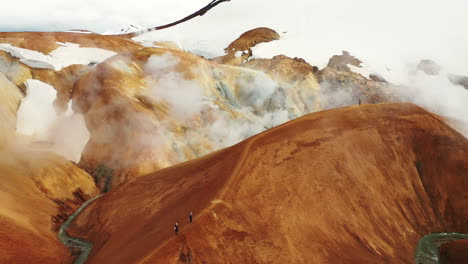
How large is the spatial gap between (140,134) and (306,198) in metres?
34.8

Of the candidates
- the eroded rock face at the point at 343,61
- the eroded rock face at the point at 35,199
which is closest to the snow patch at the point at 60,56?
the eroded rock face at the point at 35,199

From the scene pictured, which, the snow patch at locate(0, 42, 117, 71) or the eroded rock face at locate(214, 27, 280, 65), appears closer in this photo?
the snow patch at locate(0, 42, 117, 71)

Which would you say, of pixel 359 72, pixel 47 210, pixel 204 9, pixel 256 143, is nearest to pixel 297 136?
pixel 256 143

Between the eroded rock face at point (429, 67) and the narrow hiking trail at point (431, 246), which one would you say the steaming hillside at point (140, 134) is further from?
the eroded rock face at point (429, 67)

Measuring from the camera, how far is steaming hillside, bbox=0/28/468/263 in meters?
34.0

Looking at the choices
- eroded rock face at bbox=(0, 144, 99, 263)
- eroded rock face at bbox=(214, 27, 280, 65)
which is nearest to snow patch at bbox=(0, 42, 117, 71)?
eroded rock face at bbox=(0, 144, 99, 263)

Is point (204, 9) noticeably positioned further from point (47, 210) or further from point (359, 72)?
point (359, 72)

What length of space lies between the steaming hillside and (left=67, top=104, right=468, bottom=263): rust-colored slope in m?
0.21

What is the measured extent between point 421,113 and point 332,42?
104m

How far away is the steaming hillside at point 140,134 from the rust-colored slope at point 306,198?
0.70 ft

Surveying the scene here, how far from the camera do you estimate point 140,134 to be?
2402 inches

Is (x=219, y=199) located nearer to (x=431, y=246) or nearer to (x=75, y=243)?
(x=75, y=243)

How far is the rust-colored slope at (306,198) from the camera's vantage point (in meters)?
28.3

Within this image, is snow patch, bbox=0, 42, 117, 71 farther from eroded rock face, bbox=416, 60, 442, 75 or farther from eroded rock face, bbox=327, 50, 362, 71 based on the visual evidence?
eroded rock face, bbox=416, 60, 442, 75
